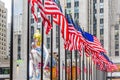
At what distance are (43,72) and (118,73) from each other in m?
68.6

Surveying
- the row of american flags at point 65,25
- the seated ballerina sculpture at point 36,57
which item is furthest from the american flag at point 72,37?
the seated ballerina sculpture at point 36,57

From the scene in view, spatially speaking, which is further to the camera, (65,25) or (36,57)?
(65,25)

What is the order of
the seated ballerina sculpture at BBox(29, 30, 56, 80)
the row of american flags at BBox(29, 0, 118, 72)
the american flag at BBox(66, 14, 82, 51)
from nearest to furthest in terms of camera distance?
the row of american flags at BBox(29, 0, 118, 72) → the seated ballerina sculpture at BBox(29, 30, 56, 80) → the american flag at BBox(66, 14, 82, 51)

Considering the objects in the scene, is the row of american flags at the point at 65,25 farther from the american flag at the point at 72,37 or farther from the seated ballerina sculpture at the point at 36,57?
the seated ballerina sculpture at the point at 36,57

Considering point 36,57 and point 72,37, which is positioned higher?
point 72,37

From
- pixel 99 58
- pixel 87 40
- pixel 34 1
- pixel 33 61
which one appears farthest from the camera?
pixel 99 58

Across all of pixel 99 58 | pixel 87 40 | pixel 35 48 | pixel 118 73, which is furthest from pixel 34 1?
pixel 118 73

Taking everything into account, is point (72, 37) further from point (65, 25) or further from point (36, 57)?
point (36, 57)

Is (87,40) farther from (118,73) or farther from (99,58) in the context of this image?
(118,73)

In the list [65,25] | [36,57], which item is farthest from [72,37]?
[36,57]

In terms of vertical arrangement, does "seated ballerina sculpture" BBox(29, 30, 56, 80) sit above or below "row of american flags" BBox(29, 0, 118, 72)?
below

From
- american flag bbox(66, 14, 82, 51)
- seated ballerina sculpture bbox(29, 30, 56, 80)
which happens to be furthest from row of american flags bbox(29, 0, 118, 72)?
seated ballerina sculpture bbox(29, 30, 56, 80)

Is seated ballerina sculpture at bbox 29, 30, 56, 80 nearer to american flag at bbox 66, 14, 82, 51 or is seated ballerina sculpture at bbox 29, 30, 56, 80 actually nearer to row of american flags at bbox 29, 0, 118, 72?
row of american flags at bbox 29, 0, 118, 72

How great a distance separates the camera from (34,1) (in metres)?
→ 15.4
